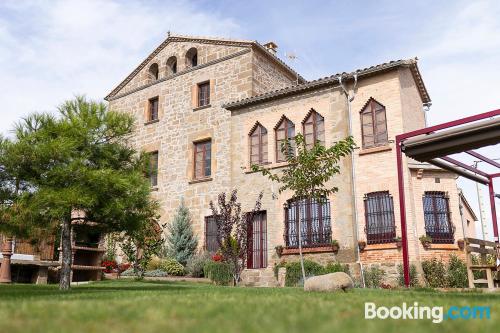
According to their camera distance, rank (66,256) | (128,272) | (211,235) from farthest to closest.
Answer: (211,235), (128,272), (66,256)

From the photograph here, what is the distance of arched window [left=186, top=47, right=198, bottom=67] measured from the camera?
21497mm

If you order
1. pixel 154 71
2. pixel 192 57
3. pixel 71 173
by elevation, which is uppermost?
pixel 192 57

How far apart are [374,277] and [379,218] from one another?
6.01ft

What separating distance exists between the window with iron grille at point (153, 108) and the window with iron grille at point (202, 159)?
11.1ft

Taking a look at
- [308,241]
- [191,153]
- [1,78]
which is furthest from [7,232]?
[191,153]

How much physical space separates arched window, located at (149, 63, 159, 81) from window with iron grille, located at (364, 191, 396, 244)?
41.8 ft

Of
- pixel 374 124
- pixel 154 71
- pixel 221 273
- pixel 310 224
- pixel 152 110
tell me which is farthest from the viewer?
pixel 154 71

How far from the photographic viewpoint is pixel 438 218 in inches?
560

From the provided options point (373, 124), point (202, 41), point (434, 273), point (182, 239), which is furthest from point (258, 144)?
point (434, 273)

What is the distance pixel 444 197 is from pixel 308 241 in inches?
175

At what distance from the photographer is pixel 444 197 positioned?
1445 centimetres

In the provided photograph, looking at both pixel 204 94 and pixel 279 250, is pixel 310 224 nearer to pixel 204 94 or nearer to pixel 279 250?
pixel 279 250

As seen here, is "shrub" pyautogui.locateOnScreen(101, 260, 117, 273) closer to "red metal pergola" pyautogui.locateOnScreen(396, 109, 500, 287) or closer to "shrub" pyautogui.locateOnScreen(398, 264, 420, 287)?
"shrub" pyautogui.locateOnScreen(398, 264, 420, 287)

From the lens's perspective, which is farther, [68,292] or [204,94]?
[204,94]
